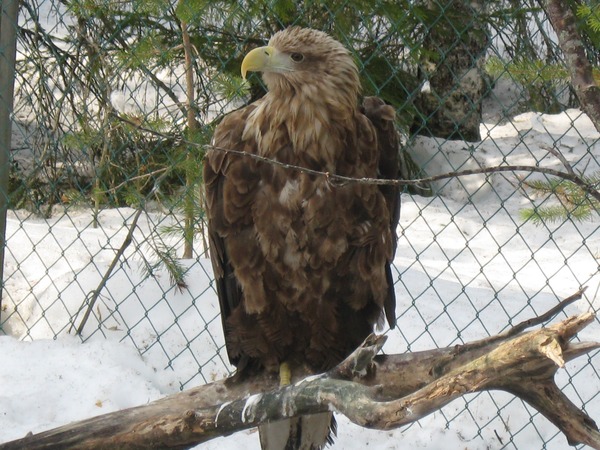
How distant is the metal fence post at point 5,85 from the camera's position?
4387 millimetres

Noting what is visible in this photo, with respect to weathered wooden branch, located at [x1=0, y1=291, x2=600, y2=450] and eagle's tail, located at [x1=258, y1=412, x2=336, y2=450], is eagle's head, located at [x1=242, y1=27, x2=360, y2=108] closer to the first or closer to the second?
weathered wooden branch, located at [x1=0, y1=291, x2=600, y2=450]

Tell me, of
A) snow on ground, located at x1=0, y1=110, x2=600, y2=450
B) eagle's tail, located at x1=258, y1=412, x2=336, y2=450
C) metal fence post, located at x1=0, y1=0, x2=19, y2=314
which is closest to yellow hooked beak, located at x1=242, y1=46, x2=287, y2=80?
snow on ground, located at x1=0, y1=110, x2=600, y2=450

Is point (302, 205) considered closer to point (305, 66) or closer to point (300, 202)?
point (300, 202)

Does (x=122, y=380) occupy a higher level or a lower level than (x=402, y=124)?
lower

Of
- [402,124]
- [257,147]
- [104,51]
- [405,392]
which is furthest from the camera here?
[402,124]

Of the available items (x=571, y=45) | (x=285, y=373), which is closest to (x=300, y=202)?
(x=285, y=373)

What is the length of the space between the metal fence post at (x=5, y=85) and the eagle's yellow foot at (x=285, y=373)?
175cm

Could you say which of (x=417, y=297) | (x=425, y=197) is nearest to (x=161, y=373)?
(x=417, y=297)

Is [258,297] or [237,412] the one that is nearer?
[237,412]

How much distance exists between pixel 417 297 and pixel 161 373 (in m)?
1.24

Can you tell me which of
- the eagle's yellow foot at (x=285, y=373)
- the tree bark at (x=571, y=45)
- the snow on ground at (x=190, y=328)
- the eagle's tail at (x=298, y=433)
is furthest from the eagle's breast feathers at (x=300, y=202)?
the tree bark at (x=571, y=45)

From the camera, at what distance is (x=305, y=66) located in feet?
10.5

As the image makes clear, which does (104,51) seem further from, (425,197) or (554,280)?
(554,280)

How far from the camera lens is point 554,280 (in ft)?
16.2
